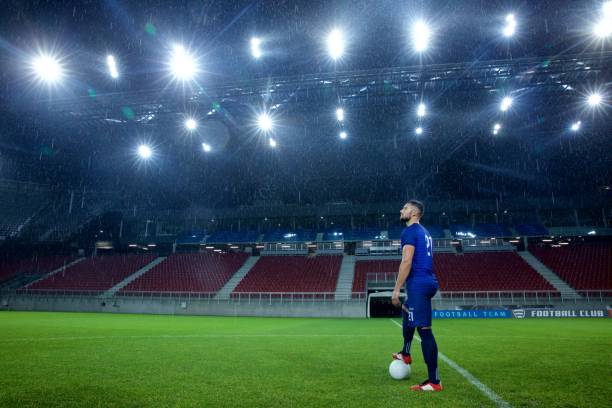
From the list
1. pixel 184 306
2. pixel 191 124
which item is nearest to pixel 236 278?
pixel 184 306

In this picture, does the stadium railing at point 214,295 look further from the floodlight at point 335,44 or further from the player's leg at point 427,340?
the player's leg at point 427,340

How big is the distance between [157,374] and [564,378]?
460 cm

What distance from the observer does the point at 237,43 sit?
13727mm

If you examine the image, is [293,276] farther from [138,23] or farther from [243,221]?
[138,23]

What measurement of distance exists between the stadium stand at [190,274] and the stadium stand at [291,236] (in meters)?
3.09

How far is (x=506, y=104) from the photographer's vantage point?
18.3 meters

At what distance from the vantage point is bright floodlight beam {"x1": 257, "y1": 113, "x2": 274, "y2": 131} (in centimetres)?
2011

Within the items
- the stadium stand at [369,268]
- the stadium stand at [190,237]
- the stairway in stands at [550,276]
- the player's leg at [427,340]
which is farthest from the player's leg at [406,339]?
the stadium stand at [190,237]

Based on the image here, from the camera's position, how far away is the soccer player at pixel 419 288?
11.4ft

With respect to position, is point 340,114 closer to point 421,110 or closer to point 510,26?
point 421,110

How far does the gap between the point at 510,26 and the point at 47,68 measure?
60.5 ft

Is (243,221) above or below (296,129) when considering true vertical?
below

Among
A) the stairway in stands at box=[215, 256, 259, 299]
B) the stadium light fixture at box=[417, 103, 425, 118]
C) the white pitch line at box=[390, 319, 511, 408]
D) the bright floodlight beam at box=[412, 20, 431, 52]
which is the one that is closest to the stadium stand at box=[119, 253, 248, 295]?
the stairway in stands at box=[215, 256, 259, 299]

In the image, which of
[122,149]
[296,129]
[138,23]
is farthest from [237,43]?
[122,149]
